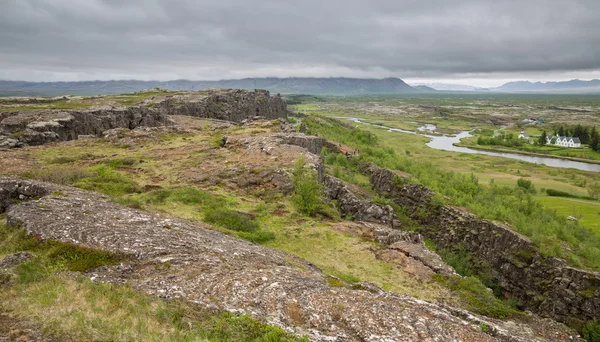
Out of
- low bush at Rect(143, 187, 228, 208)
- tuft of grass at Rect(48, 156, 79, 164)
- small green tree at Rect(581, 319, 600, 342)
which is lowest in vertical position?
small green tree at Rect(581, 319, 600, 342)

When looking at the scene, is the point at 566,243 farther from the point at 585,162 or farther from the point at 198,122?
the point at 585,162

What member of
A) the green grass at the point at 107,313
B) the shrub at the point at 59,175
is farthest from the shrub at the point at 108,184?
the green grass at the point at 107,313

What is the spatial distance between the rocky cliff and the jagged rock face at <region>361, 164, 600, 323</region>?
5466cm

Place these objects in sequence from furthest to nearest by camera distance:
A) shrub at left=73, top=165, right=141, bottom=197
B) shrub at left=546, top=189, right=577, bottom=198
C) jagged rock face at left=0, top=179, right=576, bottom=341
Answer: shrub at left=546, top=189, right=577, bottom=198 → shrub at left=73, top=165, right=141, bottom=197 → jagged rock face at left=0, top=179, right=576, bottom=341

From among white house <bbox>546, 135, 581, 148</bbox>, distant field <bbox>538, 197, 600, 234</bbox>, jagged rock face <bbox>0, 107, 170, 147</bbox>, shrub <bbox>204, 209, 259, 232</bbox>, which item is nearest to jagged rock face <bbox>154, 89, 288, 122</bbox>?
jagged rock face <bbox>0, 107, 170, 147</bbox>

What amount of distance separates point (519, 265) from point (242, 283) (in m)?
34.2

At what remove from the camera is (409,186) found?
181ft

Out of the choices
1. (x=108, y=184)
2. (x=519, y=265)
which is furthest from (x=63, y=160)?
(x=519, y=265)

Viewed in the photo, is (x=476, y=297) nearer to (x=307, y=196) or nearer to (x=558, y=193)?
(x=307, y=196)

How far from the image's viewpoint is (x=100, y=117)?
195 feet

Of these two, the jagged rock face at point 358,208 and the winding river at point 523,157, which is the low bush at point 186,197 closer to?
the jagged rock face at point 358,208

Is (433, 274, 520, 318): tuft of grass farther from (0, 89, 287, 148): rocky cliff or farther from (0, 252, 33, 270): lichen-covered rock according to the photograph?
(0, 89, 287, 148): rocky cliff

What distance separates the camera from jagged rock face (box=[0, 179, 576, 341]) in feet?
36.9

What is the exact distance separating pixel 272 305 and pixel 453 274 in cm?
1515
